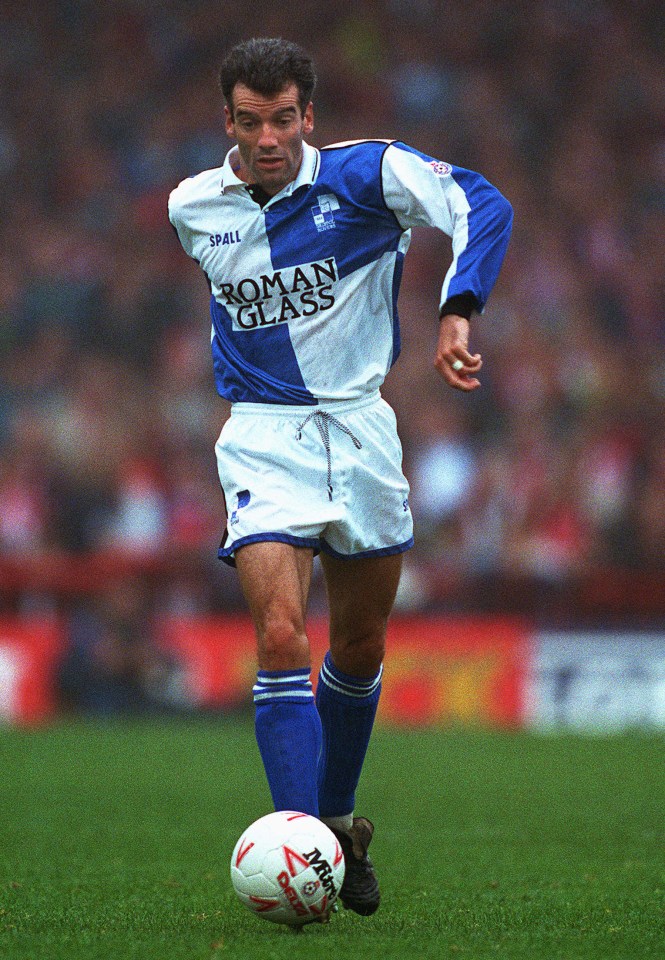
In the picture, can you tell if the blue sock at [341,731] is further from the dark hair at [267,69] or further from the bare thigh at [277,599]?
the dark hair at [267,69]

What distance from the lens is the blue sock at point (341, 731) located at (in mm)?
4625

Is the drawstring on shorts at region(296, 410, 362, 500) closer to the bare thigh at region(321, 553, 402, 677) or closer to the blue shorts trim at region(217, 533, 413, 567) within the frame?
the blue shorts trim at region(217, 533, 413, 567)

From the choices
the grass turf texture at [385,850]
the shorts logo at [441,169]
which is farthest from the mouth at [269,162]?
the grass turf texture at [385,850]

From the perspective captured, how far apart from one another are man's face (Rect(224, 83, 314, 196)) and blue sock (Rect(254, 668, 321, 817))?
137 centimetres

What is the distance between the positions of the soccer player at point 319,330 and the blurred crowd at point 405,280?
27.1 ft

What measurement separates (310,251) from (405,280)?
495 inches

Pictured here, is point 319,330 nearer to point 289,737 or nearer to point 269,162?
point 269,162

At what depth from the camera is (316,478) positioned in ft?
14.1

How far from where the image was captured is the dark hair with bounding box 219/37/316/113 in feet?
13.8

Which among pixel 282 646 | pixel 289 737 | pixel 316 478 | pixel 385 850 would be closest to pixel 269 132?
pixel 316 478

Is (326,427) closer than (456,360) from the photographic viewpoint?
No

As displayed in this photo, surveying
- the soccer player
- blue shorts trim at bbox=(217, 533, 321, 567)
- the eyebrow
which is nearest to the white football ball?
the soccer player

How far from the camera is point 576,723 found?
40.1 ft

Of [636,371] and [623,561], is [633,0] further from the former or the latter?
[623,561]
